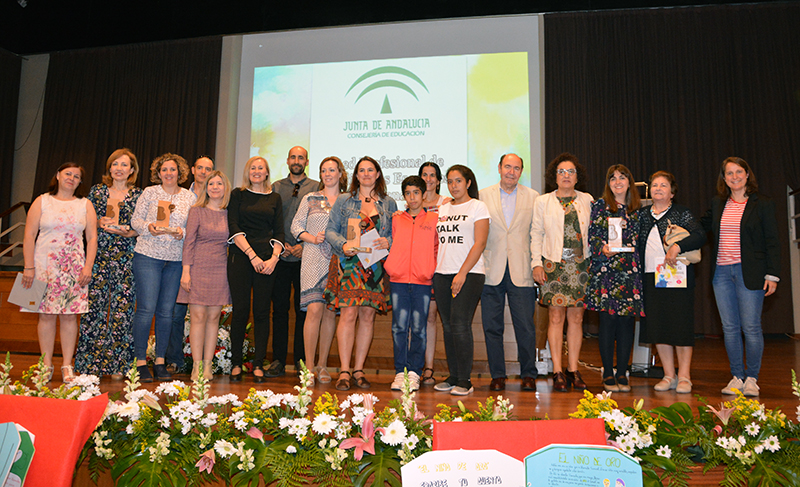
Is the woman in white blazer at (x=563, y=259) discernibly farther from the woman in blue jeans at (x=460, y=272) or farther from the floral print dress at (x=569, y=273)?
the woman in blue jeans at (x=460, y=272)

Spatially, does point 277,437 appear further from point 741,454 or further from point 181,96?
point 181,96

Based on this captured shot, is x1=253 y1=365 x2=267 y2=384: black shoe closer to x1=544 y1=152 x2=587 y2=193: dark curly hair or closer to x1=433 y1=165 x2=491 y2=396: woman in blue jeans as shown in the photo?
x1=433 y1=165 x2=491 y2=396: woman in blue jeans

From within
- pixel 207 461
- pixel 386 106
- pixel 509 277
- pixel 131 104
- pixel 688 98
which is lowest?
pixel 207 461

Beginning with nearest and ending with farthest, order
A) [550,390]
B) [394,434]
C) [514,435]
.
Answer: [514,435] < [394,434] < [550,390]

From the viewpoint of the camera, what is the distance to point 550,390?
120 inches

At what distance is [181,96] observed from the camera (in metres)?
7.64

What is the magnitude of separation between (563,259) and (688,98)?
4.68m

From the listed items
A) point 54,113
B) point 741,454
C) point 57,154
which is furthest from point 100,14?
point 741,454

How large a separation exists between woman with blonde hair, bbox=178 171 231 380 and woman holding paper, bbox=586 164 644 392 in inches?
90.4

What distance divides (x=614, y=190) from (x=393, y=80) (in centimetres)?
397

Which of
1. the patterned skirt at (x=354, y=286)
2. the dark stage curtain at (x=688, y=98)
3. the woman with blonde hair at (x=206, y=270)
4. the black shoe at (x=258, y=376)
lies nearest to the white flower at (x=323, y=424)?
the patterned skirt at (x=354, y=286)

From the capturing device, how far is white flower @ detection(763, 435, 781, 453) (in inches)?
66.5

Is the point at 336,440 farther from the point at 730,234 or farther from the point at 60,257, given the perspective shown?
the point at 730,234

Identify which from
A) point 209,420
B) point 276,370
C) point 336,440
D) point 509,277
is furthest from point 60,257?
point 509,277
